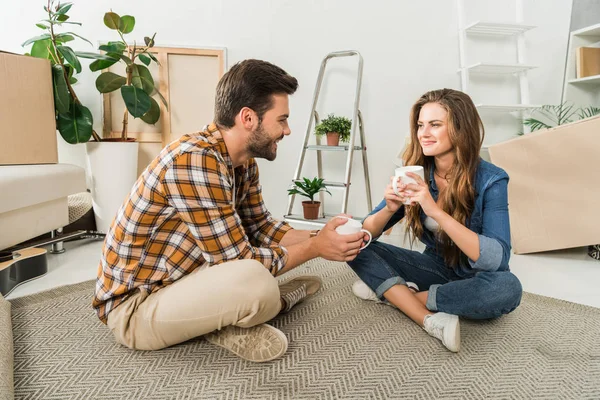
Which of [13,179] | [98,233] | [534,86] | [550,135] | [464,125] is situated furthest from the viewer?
[534,86]

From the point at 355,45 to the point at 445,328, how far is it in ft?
8.28

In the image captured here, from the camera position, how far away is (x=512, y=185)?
8.03ft

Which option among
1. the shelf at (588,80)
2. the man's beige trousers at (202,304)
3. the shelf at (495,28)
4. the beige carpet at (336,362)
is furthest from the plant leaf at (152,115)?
the shelf at (588,80)

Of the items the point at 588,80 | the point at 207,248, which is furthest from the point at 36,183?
the point at 588,80

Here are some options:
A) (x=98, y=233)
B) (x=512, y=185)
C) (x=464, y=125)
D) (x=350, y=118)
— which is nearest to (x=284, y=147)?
(x=350, y=118)

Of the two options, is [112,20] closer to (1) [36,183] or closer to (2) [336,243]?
(1) [36,183]

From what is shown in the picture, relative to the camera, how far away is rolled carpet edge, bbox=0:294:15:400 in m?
1.04

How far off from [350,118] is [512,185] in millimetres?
1347

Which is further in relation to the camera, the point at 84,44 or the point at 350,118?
the point at 350,118

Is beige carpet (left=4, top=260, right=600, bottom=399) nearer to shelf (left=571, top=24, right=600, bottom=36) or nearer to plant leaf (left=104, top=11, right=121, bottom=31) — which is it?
plant leaf (left=104, top=11, right=121, bottom=31)

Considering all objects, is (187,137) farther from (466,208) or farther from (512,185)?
(512,185)

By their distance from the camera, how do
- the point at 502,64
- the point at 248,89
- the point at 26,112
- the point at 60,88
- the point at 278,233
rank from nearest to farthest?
the point at 248,89 < the point at 278,233 < the point at 26,112 < the point at 60,88 < the point at 502,64

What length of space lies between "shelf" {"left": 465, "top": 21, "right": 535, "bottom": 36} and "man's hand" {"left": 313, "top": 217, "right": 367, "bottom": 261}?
2499mm

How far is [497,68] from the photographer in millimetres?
3385
